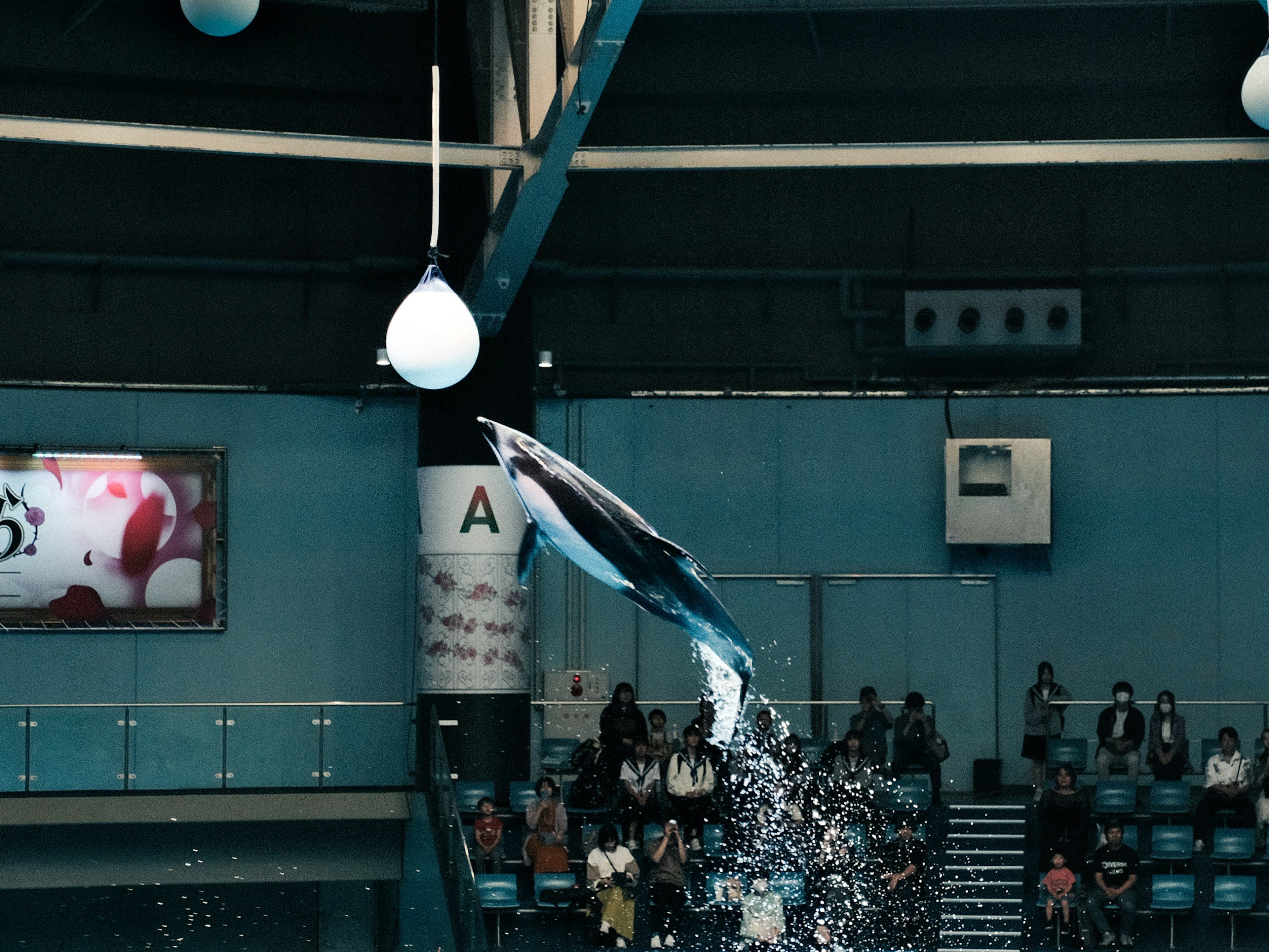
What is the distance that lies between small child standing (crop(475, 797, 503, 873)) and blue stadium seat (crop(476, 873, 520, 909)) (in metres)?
0.17

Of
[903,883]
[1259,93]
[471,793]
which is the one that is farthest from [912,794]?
[1259,93]

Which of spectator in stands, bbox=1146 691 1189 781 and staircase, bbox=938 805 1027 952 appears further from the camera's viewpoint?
spectator in stands, bbox=1146 691 1189 781

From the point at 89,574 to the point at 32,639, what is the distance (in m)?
1.03

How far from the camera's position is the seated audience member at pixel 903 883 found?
17.1 meters

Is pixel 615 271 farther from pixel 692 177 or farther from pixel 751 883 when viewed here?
pixel 751 883

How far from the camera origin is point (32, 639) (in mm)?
20766

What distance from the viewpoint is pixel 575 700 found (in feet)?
70.0

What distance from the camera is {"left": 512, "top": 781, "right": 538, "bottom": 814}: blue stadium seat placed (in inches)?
742

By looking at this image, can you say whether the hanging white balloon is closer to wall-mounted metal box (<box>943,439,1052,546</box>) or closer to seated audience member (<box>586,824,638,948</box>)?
seated audience member (<box>586,824,638,948</box>)

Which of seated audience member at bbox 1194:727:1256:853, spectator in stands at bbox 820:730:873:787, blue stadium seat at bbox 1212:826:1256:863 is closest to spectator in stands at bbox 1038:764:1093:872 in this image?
blue stadium seat at bbox 1212:826:1256:863

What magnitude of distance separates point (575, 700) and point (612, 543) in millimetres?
15216

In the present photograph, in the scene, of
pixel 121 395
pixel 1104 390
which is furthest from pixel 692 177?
pixel 121 395

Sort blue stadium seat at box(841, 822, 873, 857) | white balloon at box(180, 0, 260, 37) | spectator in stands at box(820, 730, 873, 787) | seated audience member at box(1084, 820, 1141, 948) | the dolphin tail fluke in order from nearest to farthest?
the dolphin tail fluke
white balloon at box(180, 0, 260, 37)
seated audience member at box(1084, 820, 1141, 948)
blue stadium seat at box(841, 822, 873, 857)
spectator in stands at box(820, 730, 873, 787)

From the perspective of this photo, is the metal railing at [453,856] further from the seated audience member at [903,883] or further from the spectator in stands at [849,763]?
the seated audience member at [903,883]
